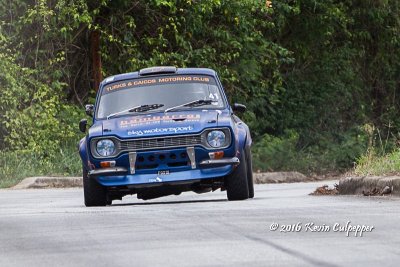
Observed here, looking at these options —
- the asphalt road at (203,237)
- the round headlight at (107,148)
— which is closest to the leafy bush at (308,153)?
the round headlight at (107,148)

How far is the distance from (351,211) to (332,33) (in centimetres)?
2591

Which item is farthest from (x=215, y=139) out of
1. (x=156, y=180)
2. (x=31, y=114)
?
(x=31, y=114)

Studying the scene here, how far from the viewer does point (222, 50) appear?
112ft

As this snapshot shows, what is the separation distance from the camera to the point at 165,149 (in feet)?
52.3

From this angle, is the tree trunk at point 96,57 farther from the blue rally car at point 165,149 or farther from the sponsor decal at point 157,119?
the sponsor decal at point 157,119

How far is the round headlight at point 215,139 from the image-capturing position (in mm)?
15984

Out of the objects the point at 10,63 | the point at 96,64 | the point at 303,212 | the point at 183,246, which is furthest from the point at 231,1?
the point at 183,246

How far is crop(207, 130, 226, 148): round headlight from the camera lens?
16.0 meters

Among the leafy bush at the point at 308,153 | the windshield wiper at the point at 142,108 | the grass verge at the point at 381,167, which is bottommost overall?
the leafy bush at the point at 308,153

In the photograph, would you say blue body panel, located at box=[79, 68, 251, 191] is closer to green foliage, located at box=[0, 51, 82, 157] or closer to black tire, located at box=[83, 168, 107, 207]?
black tire, located at box=[83, 168, 107, 207]

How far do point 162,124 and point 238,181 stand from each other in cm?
116

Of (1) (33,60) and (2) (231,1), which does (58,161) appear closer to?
(1) (33,60)

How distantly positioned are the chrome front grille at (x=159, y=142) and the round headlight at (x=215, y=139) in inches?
4.8

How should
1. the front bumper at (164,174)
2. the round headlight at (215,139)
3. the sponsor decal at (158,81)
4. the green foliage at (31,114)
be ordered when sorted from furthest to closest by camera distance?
the green foliage at (31,114)
the sponsor decal at (158,81)
the round headlight at (215,139)
the front bumper at (164,174)
